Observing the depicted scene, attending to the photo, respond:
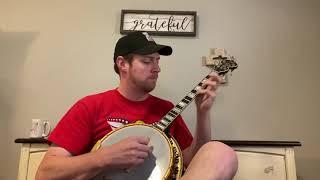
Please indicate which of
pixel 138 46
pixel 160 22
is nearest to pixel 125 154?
pixel 138 46

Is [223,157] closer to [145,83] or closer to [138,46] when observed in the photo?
[145,83]

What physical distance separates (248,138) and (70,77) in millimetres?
976

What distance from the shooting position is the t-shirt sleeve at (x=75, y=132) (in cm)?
110

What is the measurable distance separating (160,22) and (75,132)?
89cm

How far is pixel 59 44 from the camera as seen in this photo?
1.80 metres

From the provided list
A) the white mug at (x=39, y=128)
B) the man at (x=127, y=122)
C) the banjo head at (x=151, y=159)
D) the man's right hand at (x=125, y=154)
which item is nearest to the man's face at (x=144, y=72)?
the man at (x=127, y=122)

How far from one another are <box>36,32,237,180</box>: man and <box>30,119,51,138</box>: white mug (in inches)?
17.3

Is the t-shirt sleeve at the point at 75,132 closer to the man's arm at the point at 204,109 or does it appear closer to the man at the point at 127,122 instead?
the man at the point at 127,122

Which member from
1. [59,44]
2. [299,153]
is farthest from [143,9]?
[299,153]

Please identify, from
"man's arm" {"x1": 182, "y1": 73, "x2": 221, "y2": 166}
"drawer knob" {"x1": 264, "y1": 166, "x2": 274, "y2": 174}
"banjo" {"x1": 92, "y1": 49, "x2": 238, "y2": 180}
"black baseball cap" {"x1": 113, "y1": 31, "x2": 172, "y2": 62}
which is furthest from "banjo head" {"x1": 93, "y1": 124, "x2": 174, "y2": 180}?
"drawer knob" {"x1": 264, "y1": 166, "x2": 274, "y2": 174}

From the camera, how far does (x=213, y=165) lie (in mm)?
829

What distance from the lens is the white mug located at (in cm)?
154
